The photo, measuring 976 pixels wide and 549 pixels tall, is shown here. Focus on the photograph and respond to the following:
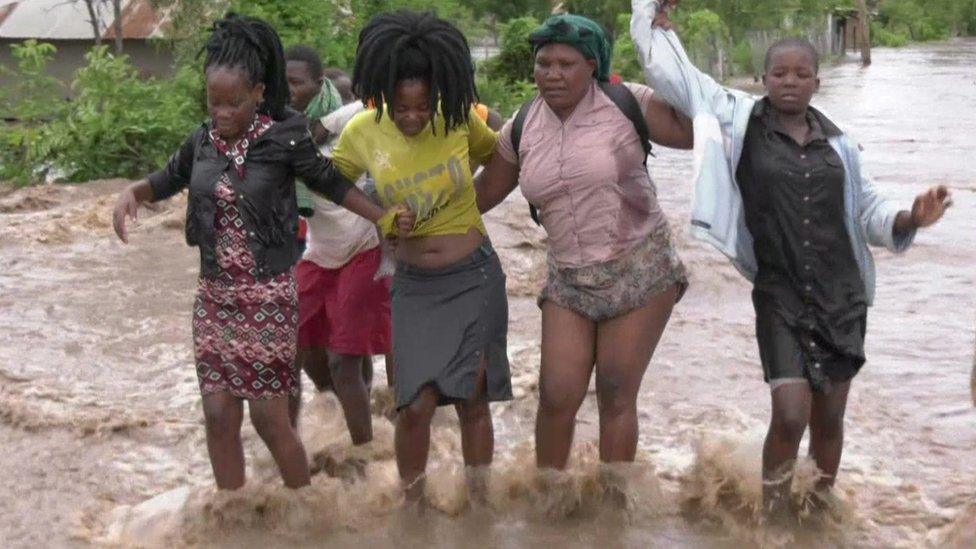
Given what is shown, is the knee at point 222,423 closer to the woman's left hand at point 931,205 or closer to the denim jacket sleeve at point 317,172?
the denim jacket sleeve at point 317,172

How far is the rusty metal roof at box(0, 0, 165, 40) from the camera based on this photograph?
930 inches

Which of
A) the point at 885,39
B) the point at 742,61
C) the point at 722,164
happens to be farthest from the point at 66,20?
the point at 885,39

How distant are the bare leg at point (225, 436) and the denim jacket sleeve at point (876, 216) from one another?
6.94 feet

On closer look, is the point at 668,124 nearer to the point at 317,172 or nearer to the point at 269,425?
Answer: the point at 317,172

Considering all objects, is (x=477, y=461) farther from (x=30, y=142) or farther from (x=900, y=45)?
(x=900, y=45)

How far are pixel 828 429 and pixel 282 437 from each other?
1.82 metres

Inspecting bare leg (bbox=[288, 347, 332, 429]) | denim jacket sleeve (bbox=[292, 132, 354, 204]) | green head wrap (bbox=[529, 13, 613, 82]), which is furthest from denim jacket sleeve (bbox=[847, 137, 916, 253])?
bare leg (bbox=[288, 347, 332, 429])

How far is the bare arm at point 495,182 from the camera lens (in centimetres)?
480

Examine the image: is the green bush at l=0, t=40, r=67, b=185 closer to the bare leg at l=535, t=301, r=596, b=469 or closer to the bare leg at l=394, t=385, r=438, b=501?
the bare leg at l=394, t=385, r=438, b=501

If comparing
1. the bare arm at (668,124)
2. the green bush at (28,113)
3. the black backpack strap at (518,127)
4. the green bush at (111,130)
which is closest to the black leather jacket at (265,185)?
the black backpack strap at (518,127)

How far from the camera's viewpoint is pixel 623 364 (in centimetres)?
464

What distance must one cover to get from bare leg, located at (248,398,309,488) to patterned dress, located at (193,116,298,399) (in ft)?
0.18

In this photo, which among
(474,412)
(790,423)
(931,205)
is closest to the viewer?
(931,205)

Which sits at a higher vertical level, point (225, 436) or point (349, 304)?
point (349, 304)
